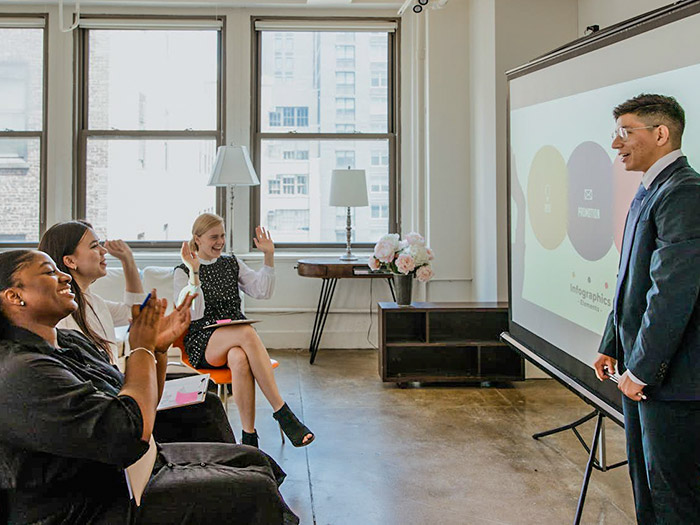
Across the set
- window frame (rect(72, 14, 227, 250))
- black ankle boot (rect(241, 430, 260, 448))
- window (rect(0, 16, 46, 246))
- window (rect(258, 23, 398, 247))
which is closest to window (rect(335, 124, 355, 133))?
window (rect(258, 23, 398, 247))

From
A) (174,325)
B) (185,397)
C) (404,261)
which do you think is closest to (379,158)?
(404,261)

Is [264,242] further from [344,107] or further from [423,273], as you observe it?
[344,107]

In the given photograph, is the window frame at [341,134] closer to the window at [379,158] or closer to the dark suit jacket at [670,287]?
the window at [379,158]

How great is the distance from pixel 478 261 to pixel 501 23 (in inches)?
70.3

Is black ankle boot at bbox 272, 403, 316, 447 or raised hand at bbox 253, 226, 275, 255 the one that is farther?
raised hand at bbox 253, 226, 275, 255

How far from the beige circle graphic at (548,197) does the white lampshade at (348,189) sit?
2385 mm

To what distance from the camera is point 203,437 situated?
2.50m

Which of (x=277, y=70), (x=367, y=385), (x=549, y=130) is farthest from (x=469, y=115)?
(x=549, y=130)

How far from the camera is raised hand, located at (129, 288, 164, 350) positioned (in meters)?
1.82

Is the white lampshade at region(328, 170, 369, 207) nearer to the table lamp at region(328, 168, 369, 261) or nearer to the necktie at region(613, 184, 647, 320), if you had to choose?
the table lamp at region(328, 168, 369, 261)

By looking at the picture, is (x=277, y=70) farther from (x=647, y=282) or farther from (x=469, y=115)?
(x=647, y=282)

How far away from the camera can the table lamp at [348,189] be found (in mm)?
5602

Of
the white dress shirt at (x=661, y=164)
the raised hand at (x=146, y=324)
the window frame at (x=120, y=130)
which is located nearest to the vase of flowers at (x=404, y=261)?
the window frame at (x=120, y=130)

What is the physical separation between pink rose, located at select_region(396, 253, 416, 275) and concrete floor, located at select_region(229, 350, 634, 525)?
0.81 metres
